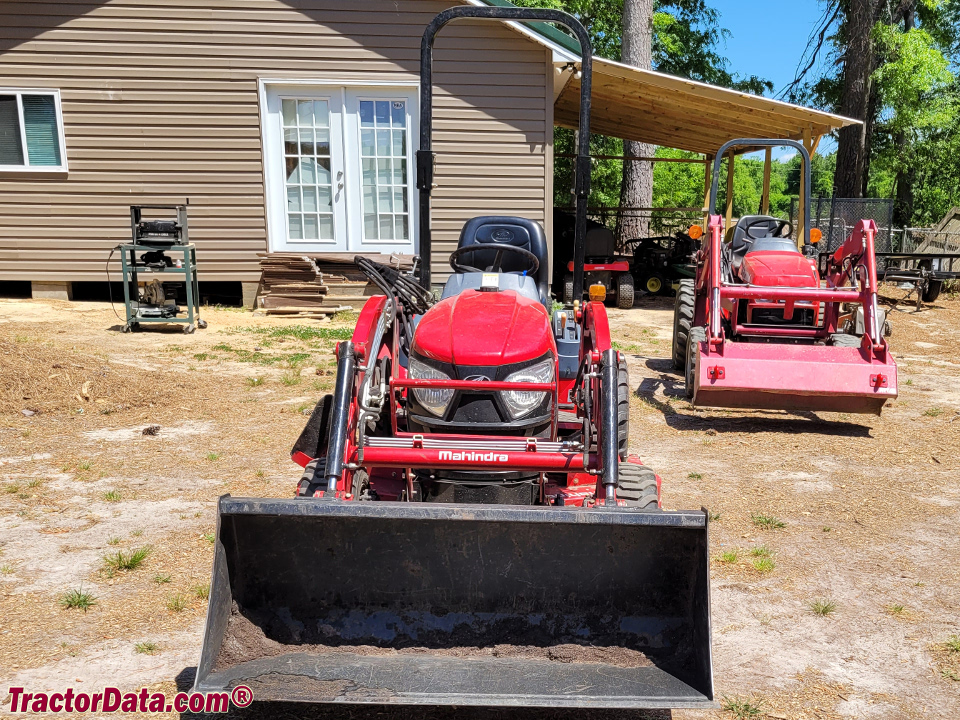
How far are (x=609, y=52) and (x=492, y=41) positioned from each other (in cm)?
1387

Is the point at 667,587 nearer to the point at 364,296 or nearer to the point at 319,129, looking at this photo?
the point at 364,296

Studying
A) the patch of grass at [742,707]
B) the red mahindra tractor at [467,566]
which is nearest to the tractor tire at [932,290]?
the red mahindra tractor at [467,566]

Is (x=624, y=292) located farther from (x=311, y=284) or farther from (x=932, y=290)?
(x=932, y=290)

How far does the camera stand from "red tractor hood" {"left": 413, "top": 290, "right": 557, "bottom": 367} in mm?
3363

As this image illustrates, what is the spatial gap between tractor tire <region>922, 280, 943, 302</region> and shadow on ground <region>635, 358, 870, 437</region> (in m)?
8.17

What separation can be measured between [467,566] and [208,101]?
9350 mm

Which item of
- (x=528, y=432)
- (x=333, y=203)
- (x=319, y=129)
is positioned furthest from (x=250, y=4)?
(x=528, y=432)

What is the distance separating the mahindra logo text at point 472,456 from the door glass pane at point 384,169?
830 centimetres

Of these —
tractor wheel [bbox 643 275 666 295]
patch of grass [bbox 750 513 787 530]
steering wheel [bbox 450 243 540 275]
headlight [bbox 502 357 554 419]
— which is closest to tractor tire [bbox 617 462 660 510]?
headlight [bbox 502 357 554 419]

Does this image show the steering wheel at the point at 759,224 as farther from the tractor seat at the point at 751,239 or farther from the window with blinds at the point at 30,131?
the window with blinds at the point at 30,131

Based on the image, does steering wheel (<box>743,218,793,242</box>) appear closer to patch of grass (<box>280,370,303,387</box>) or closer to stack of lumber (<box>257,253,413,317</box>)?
stack of lumber (<box>257,253,413,317</box>)

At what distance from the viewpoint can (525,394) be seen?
339 cm

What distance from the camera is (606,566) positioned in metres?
2.73

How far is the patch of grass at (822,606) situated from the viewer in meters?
3.37
